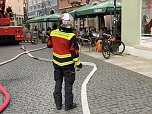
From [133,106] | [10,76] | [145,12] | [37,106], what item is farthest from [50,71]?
[145,12]

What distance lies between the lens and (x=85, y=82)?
8445mm

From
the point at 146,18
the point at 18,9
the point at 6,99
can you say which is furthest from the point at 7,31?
the point at 18,9

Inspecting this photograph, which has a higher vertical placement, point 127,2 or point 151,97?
point 127,2

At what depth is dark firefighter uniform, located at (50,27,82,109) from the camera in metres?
5.93

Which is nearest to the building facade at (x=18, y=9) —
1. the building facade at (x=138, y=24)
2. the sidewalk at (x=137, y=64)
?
the building facade at (x=138, y=24)

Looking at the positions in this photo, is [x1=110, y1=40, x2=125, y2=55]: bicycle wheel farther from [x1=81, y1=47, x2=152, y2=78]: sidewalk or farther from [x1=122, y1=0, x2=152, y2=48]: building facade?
[x1=81, y1=47, x2=152, y2=78]: sidewalk

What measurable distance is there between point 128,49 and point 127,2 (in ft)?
7.25

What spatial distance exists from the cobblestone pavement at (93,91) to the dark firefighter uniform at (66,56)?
384 millimetres

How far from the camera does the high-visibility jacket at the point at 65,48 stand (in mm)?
5922

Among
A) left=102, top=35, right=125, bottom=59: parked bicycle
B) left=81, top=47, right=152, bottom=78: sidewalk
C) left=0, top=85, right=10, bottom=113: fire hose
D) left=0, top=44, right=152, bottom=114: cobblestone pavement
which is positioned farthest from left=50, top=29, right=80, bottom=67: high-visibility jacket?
left=102, top=35, right=125, bottom=59: parked bicycle

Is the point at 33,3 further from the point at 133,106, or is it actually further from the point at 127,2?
the point at 133,106

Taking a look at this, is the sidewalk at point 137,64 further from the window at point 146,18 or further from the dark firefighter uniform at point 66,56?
the dark firefighter uniform at point 66,56

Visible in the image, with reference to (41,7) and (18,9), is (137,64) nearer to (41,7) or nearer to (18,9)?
(41,7)

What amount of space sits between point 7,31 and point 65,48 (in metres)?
17.1
